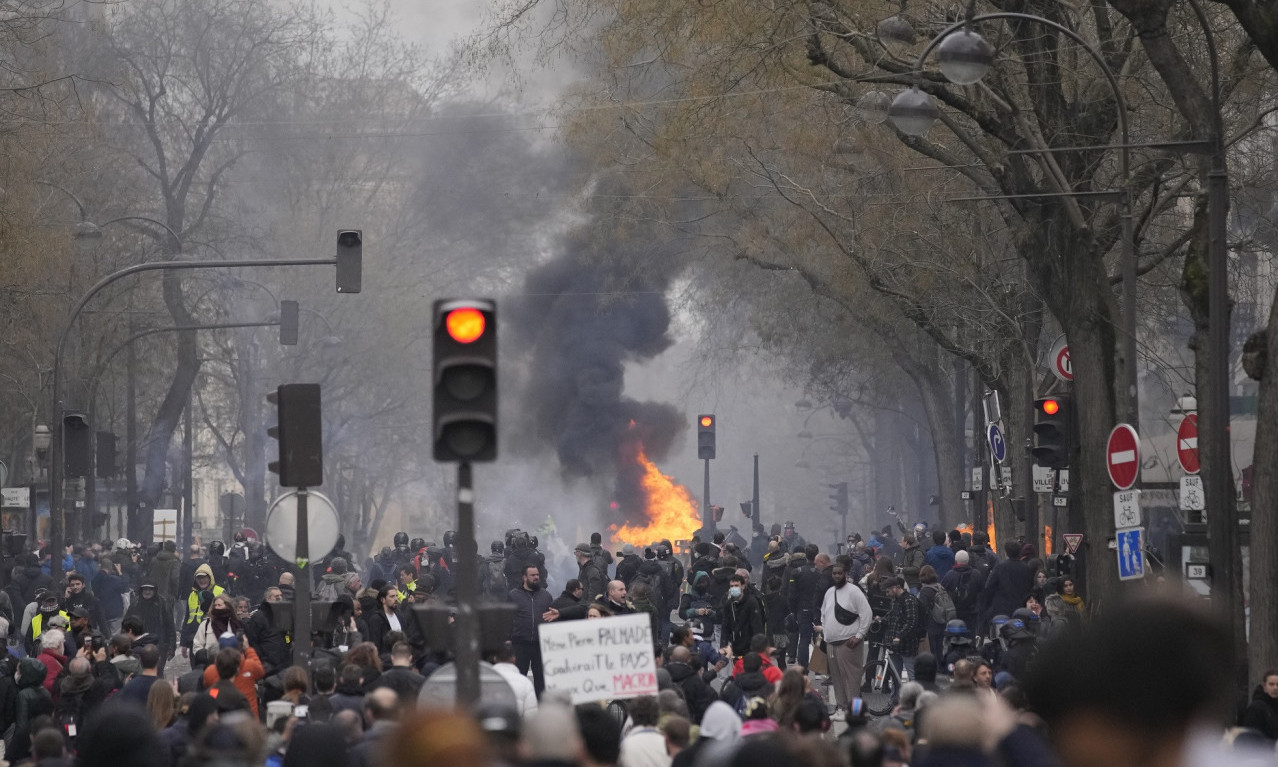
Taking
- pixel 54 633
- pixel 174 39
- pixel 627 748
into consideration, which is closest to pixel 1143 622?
pixel 627 748

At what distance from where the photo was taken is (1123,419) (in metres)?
17.2

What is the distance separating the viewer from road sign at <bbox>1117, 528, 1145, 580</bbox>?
1413cm

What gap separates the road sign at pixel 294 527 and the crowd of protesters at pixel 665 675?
431 millimetres

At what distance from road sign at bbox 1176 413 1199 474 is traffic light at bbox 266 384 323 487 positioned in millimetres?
7908

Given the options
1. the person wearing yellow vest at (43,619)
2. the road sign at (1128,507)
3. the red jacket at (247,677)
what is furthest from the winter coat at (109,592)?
the road sign at (1128,507)

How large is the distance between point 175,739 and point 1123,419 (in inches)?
394

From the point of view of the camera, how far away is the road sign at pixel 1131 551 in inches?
556

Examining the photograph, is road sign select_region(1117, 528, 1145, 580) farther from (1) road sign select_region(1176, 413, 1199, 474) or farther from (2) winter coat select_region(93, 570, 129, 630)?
(2) winter coat select_region(93, 570, 129, 630)

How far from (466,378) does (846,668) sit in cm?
1177

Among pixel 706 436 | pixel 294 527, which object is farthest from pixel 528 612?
pixel 706 436

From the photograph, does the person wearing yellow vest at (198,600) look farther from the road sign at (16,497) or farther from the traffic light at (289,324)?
the traffic light at (289,324)

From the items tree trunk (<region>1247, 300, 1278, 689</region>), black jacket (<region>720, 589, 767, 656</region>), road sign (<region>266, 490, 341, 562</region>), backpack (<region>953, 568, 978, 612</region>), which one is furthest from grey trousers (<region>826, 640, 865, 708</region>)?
road sign (<region>266, 490, 341, 562</region>)

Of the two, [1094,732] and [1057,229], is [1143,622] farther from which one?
[1057,229]

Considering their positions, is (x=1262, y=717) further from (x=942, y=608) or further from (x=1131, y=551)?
(x=942, y=608)
